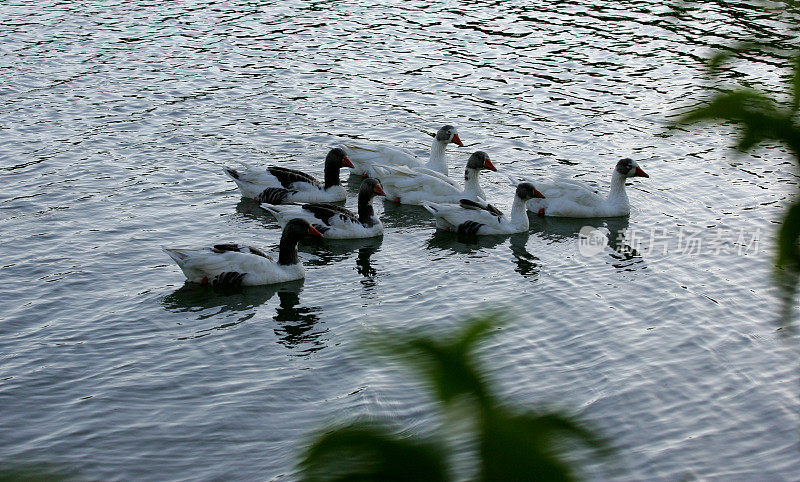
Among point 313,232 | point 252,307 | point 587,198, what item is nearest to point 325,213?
point 313,232

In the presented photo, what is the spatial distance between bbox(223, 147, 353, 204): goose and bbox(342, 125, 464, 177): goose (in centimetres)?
113

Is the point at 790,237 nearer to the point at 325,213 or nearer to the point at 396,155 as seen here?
the point at 325,213

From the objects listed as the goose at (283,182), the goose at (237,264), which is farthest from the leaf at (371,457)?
the goose at (283,182)

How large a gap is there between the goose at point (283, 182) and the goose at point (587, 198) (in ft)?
11.9

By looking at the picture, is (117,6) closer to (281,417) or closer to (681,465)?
(281,417)

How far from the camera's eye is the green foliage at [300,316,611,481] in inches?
76.0

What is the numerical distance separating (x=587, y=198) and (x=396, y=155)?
3.78 metres

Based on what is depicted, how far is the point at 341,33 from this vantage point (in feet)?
85.8

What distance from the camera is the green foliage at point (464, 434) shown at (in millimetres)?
1931

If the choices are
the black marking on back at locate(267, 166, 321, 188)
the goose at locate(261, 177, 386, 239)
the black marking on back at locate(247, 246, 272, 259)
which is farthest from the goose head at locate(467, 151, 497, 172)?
the black marking on back at locate(247, 246, 272, 259)

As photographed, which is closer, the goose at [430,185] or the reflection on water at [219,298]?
the reflection on water at [219,298]

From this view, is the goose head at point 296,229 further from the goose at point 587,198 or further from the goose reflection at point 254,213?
the goose at point 587,198

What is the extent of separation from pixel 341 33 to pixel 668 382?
17829 millimetres

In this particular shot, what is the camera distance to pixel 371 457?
79.8 inches
